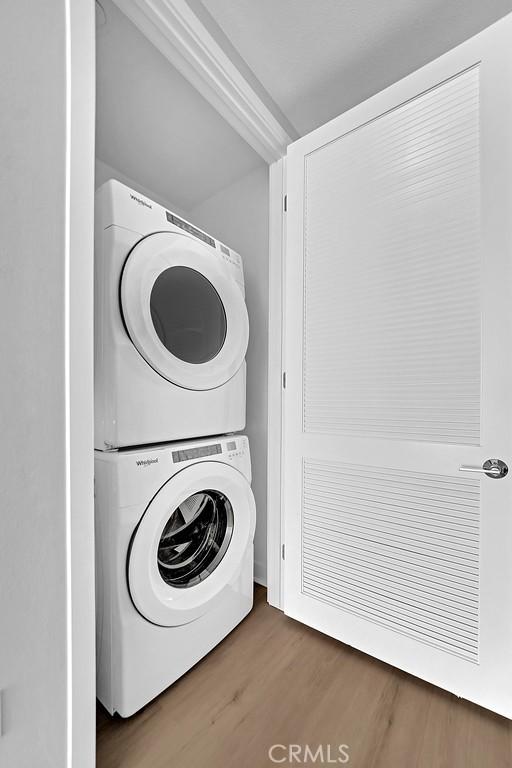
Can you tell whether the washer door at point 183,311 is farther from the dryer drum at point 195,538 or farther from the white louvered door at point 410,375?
the dryer drum at point 195,538

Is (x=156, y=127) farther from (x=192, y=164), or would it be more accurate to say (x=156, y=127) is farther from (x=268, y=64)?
(x=268, y=64)

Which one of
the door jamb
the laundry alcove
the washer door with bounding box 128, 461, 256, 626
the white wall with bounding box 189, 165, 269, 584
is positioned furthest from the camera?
the white wall with bounding box 189, 165, 269, 584

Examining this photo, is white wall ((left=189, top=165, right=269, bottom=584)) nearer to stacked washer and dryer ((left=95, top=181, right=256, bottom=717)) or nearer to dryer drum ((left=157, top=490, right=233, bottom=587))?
stacked washer and dryer ((left=95, top=181, right=256, bottom=717))

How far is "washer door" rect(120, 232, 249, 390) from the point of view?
1.21 meters

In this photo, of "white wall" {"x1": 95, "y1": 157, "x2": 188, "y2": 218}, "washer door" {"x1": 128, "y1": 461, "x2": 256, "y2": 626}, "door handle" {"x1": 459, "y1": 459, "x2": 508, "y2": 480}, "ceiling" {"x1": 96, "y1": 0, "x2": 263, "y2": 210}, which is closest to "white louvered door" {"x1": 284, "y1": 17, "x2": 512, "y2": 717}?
"door handle" {"x1": 459, "y1": 459, "x2": 508, "y2": 480}

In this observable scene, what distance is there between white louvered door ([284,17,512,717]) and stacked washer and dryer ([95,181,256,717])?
311mm

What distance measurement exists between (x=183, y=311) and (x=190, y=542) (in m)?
0.93

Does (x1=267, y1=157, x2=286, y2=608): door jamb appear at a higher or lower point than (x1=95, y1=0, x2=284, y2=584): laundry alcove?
A: lower

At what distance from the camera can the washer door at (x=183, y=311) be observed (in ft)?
3.98
